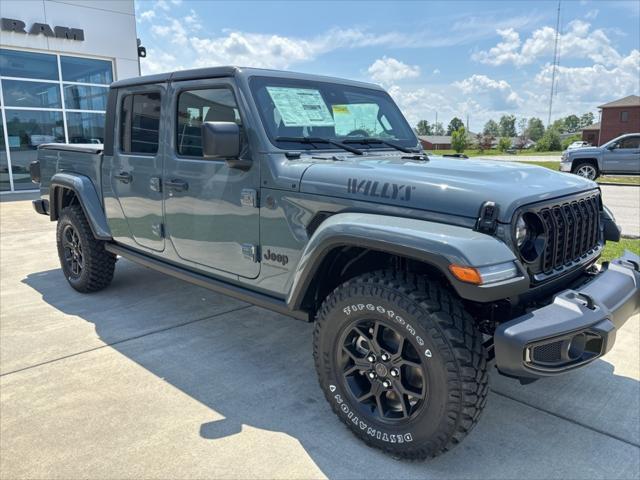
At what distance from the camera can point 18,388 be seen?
122 inches

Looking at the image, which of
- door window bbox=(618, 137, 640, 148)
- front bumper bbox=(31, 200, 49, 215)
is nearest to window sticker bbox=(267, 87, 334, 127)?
front bumper bbox=(31, 200, 49, 215)

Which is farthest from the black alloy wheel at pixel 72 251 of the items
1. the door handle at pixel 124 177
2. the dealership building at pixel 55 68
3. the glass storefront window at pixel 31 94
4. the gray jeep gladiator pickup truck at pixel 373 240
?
the glass storefront window at pixel 31 94

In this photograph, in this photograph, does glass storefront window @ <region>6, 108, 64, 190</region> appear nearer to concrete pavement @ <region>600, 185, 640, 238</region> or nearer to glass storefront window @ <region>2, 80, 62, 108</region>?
glass storefront window @ <region>2, 80, 62, 108</region>

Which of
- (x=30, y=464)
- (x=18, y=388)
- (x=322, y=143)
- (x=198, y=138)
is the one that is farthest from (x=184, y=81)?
(x=30, y=464)

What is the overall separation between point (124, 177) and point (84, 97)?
11626 mm

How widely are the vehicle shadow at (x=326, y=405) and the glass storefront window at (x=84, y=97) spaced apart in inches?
448

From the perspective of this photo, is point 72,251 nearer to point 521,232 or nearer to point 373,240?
point 373,240

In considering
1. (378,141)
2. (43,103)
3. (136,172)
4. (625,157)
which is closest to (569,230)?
(378,141)

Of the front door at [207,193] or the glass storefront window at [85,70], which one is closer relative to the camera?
the front door at [207,193]

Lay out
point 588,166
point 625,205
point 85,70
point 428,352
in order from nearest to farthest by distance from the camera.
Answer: point 428,352
point 625,205
point 85,70
point 588,166

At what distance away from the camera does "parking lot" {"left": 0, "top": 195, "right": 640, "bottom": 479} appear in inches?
94.2

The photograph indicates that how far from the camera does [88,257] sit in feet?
15.4

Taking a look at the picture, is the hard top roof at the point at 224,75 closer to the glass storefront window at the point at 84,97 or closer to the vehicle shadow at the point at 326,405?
the vehicle shadow at the point at 326,405

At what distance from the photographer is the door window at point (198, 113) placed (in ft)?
10.5
